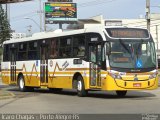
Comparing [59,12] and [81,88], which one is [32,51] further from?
[59,12]

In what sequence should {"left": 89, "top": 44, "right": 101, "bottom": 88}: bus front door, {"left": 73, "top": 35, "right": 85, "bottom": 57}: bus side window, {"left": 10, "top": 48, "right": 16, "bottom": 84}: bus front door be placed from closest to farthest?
{"left": 89, "top": 44, "right": 101, "bottom": 88}: bus front door < {"left": 73, "top": 35, "right": 85, "bottom": 57}: bus side window < {"left": 10, "top": 48, "right": 16, "bottom": 84}: bus front door

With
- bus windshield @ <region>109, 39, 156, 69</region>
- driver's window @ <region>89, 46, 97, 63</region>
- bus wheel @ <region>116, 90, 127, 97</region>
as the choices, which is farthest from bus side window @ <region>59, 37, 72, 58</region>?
bus windshield @ <region>109, 39, 156, 69</region>

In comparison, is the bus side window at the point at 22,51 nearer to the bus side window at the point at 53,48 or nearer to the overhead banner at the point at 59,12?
the bus side window at the point at 53,48

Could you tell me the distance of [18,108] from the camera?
56.7 feet

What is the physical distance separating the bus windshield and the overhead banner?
76621 millimetres

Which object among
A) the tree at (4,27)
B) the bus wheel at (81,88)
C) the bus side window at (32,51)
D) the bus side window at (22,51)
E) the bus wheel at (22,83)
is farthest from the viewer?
the tree at (4,27)

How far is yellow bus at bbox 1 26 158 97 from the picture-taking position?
21.5 m

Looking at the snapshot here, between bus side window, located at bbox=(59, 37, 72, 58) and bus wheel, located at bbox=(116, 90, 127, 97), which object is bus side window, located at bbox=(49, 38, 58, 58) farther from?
bus wheel, located at bbox=(116, 90, 127, 97)

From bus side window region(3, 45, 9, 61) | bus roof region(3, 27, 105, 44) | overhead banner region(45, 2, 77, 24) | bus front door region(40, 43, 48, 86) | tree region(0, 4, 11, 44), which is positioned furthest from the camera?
overhead banner region(45, 2, 77, 24)

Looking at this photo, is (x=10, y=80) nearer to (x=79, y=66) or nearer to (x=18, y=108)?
(x=79, y=66)

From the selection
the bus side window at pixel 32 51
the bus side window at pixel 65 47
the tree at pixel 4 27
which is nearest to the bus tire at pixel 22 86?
the bus side window at pixel 32 51

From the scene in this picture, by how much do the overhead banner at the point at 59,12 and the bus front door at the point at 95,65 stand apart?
75933 mm

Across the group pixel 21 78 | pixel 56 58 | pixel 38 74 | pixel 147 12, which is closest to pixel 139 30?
pixel 56 58

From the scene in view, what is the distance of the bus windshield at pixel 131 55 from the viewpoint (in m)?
21.5
